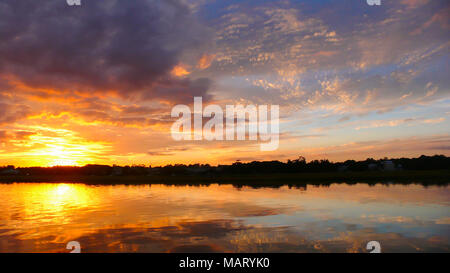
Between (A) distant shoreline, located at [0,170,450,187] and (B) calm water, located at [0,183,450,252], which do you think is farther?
(A) distant shoreline, located at [0,170,450,187]

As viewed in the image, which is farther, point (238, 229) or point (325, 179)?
point (325, 179)

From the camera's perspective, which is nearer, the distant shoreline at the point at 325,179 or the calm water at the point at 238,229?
the calm water at the point at 238,229

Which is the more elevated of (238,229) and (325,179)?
(238,229)

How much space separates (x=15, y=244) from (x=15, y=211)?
15.4 metres
